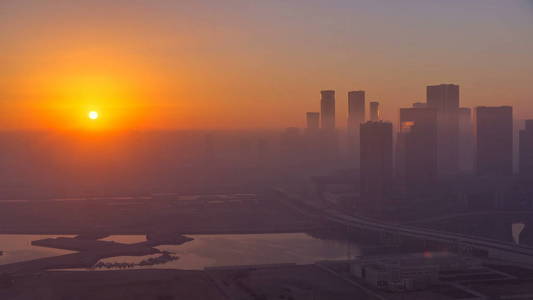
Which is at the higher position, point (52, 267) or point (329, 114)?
point (329, 114)

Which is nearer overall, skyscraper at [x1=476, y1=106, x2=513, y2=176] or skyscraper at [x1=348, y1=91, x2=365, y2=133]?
skyscraper at [x1=476, y1=106, x2=513, y2=176]

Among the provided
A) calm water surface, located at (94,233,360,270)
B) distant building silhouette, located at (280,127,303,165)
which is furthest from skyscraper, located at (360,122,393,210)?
distant building silhouette, located at (280,127,303,165)

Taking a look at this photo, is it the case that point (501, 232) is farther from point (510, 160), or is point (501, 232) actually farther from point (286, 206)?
point (510, 160)

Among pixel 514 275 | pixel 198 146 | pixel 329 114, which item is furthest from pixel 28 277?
pixel 198 146

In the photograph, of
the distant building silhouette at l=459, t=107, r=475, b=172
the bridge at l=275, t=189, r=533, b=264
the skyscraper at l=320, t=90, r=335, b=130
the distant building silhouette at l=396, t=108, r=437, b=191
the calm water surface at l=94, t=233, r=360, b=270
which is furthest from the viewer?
the skyscraper at l=320, t=90, r=335, b=130

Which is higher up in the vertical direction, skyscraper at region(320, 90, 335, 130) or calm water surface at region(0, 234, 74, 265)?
skyscraper at region(320, 90, 335, 130)

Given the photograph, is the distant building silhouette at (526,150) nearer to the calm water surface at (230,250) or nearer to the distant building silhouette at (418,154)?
the distant building silhouette at (418,154)

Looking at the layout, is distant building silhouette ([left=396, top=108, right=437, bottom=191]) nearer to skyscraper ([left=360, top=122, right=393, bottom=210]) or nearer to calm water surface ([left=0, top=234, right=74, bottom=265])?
skyscraper ([left=360, top=122, right=393, bottom=210])
